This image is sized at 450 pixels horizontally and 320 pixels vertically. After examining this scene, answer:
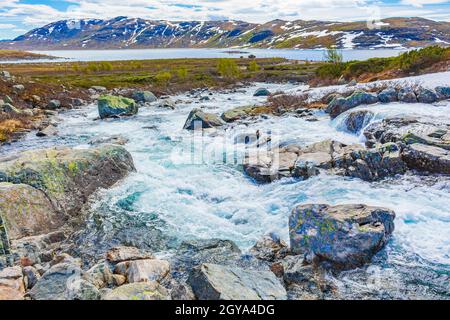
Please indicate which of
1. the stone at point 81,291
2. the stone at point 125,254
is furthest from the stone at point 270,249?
the stone at point 81,291

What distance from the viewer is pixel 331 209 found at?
1095 cm

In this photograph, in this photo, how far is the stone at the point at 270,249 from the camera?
35.0 ft

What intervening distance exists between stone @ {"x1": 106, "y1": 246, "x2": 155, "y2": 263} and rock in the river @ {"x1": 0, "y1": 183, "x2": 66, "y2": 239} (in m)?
3.22

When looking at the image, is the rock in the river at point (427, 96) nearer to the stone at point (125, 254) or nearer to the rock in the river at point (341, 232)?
the rock in the river at point (341, 232)

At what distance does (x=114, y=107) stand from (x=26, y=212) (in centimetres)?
2664

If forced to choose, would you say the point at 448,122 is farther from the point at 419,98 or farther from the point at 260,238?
the point at 260,238

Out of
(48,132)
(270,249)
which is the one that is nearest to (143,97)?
(48,132)

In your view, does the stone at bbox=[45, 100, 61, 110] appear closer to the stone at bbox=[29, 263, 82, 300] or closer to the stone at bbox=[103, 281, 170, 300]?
the stone at bbox=[29, 263, 82, 300]

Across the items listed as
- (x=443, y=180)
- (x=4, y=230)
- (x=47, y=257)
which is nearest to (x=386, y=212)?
(x=443, y=180)

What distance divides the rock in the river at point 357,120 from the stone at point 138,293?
19.1 metres

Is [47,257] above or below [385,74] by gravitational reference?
below

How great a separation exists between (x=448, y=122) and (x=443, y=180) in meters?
6.77

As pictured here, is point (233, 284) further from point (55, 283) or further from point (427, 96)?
point (427, 96)

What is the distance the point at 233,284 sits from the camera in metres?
8.12
